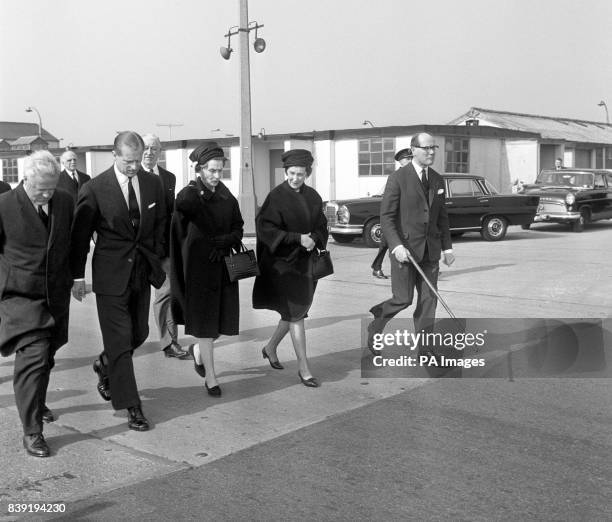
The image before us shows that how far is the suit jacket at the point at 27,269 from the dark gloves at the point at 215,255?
1197 mm

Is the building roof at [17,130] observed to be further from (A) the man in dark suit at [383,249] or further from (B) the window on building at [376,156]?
(A) the man in dark suit at [383,249]

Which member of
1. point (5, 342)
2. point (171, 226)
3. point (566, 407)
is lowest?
point (566, 407)

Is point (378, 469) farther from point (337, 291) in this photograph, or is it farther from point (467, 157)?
A: point (467, 157)

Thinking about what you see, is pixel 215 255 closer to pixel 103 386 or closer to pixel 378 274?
pixel 103 386

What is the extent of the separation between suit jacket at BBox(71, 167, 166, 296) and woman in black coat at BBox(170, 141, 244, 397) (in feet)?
1.74

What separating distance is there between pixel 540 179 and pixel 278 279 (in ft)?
60.9

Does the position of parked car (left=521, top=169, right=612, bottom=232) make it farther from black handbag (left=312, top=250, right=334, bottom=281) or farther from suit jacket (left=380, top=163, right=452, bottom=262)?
black handbag (left=312, top=250, right=334, bottom=281)

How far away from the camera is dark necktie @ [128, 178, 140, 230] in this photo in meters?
5.00

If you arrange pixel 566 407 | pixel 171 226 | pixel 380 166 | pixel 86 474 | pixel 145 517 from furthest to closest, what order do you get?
pixel 380 166
pixel 171 226
pixel 566 407
pixel 86 474
pixel 145 517

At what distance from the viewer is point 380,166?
96.5 feet

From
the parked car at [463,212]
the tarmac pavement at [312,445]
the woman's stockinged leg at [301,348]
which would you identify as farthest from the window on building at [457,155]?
the woman's stockinged leg at [301,348]

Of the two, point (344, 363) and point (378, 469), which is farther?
point (344, 363)

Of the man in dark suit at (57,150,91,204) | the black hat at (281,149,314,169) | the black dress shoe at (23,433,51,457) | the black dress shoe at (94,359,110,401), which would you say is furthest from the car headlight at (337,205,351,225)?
the black dress shoe at (23,433,51,457)

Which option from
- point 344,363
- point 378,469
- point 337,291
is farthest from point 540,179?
point 378,469
